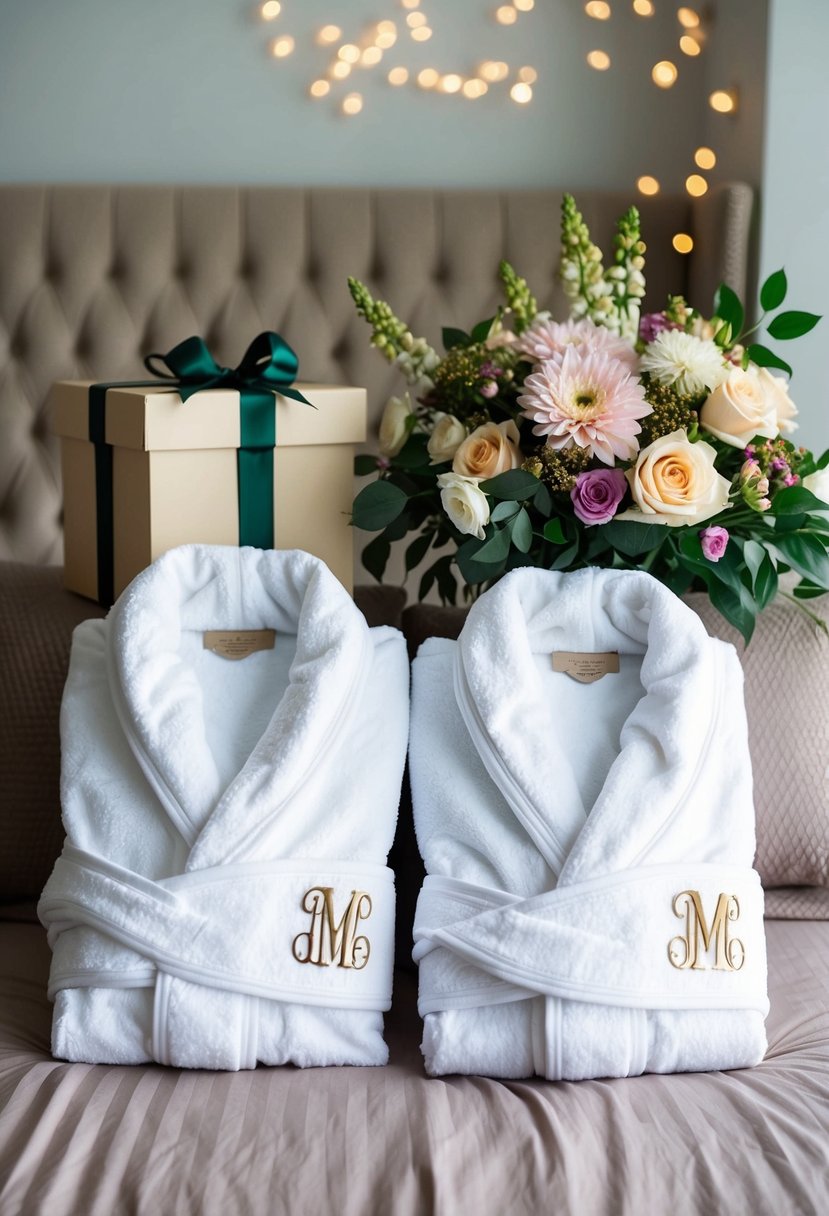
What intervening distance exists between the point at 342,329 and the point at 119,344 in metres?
0.38

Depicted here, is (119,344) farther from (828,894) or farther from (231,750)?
(828,894)

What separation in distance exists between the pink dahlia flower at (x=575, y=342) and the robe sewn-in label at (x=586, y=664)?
323 mm

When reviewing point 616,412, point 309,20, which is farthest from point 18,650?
point 309,20

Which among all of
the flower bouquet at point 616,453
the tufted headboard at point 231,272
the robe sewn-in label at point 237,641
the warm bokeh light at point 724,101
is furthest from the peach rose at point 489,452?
the warm bokeh light at point 724,101

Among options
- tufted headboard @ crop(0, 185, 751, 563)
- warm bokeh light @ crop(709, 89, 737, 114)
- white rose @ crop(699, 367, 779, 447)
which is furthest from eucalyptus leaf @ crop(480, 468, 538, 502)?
warm bokeh light @ crop(709, 89, 737, 114)

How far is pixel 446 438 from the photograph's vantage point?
1.28 meters

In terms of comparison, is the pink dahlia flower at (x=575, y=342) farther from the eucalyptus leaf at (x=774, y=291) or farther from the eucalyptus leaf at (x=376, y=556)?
the eucalyptus leaf at (x=376, y=556)

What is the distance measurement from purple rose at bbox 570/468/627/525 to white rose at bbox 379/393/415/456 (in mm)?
256

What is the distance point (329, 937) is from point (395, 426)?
Answer: 2.07 feet

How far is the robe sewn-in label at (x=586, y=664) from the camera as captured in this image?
1146mm

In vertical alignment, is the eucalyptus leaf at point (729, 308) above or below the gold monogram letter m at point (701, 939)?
above

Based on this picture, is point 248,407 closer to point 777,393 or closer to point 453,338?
point 453,338

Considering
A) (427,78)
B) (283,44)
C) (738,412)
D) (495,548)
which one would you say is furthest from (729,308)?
(283,44)

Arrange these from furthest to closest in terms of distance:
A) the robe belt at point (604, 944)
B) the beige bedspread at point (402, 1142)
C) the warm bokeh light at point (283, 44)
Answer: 1. the warm bokeh light at point (283, 44)
2. the robe belt at point (604, 944)
3. the beige bedspread at point (402, 1142)
